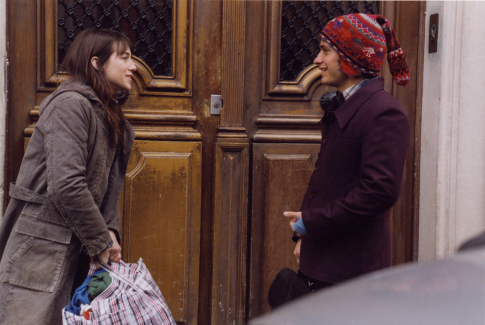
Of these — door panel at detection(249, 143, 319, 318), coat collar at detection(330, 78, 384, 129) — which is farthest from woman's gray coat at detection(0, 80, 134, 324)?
door panel at detection(249, 143, 319, 318)

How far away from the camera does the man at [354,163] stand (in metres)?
2.11

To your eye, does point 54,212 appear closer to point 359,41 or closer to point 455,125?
point 359,41

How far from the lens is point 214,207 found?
3.29 meters

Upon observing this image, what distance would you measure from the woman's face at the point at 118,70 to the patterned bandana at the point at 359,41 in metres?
0.85

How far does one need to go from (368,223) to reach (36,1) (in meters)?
2.03

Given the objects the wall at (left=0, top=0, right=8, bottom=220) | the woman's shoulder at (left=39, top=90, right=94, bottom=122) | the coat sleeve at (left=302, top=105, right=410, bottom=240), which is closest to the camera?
the coat sleeve at (left=302, top=105, right=410, bottom=240)

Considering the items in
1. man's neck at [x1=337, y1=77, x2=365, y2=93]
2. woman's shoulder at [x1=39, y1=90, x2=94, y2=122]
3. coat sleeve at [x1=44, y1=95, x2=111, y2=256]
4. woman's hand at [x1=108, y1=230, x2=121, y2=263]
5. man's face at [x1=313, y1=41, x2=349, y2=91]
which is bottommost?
woman's hand at [x1=108, y1=230, x2=121, y2=263]

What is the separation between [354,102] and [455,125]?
137cm

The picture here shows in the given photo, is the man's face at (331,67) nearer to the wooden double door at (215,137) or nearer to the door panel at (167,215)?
the wooden double door at (215,137)

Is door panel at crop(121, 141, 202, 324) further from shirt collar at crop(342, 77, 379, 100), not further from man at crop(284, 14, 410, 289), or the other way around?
shirt collar at crop(342, 77, 379, 100)

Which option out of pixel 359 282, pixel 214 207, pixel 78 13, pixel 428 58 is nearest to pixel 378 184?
pixel 359 282

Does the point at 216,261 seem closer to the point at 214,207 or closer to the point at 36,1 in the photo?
the point at 214,207

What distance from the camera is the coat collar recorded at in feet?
7.34

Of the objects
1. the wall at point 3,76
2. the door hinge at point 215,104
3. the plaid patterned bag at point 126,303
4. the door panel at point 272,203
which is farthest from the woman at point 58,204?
the door panel at point 272,203
